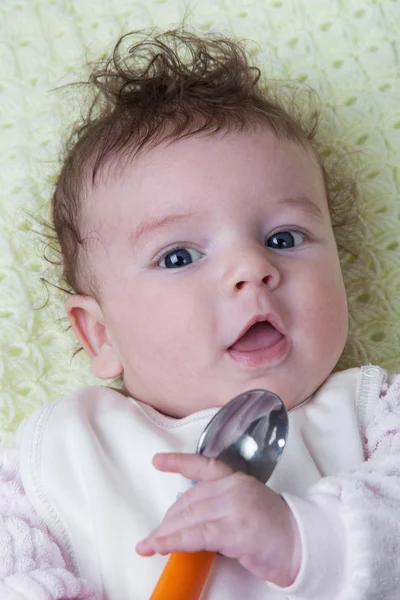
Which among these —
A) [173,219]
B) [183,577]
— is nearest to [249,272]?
[173,219]

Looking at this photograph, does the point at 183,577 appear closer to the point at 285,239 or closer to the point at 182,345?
the point at 182,345

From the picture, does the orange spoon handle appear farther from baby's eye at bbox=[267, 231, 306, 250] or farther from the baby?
baby's eye at bbox=[267, 231, 306, 250]

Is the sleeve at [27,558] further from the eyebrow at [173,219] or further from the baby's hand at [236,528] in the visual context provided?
the eyebrow at [173,219]

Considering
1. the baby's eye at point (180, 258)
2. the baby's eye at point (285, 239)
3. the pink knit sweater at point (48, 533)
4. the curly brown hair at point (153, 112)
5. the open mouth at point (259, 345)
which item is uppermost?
the curly brown hair at point (153, 112)

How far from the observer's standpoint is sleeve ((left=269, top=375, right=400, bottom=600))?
35.1 inches

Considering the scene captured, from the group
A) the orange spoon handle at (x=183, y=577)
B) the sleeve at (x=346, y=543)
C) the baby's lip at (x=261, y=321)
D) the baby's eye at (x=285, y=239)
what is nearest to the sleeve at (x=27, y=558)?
the orange spoon handle at (x=183, y=577)

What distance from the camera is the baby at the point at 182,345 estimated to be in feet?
3.54

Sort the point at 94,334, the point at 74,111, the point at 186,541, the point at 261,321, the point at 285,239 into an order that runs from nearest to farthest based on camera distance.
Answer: the point at 186,541 < the point at 261,321 < the point at 285,239 < the point at 94,334 < the point at 74,111

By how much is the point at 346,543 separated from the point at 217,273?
416 mm

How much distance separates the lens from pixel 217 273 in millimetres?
1154

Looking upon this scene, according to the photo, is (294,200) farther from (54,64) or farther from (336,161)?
(54,64)

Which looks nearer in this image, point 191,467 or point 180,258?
point 191,467

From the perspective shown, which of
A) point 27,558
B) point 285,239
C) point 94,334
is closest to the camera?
point 27,558

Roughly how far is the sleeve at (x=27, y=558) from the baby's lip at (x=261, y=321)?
0.36 meters
